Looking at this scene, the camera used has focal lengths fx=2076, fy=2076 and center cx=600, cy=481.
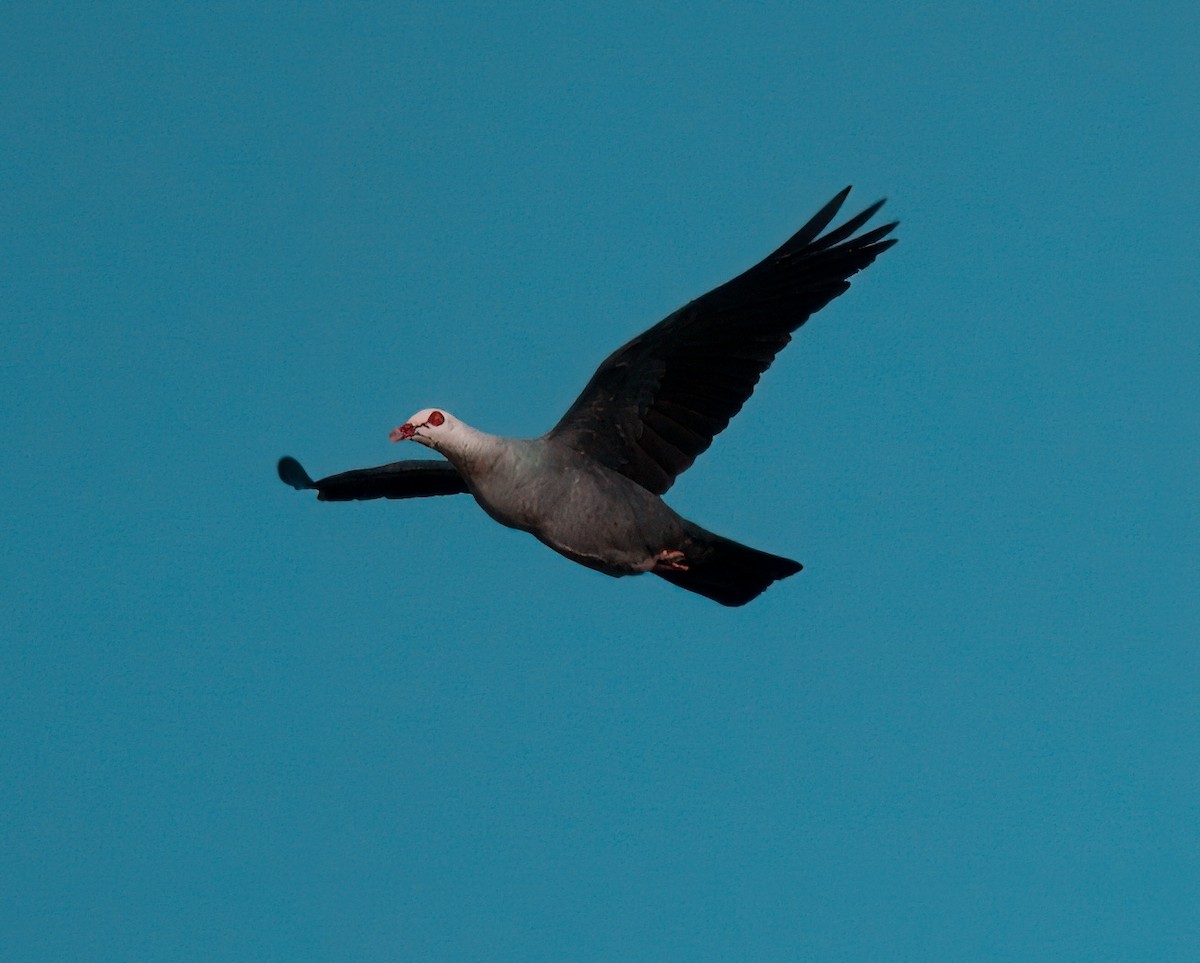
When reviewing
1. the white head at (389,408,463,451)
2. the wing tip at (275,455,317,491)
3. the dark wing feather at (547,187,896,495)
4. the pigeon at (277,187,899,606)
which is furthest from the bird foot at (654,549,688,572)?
the wing tip at (275,455,317,491)

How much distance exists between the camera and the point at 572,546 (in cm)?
1328

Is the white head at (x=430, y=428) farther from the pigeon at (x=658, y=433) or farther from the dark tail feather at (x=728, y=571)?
the dark tail feather at (x=728, y=571)

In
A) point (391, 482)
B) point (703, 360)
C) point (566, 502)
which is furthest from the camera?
point (391, 482)

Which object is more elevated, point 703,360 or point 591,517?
point 703,360

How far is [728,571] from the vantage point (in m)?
14.2

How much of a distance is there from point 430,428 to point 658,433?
1592mm

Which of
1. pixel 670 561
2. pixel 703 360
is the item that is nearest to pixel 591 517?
pixel 670 561

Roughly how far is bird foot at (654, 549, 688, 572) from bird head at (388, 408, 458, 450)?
1629mm

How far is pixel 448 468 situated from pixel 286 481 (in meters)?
1.79

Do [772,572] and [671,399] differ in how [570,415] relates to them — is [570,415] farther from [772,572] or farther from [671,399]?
[772,572]

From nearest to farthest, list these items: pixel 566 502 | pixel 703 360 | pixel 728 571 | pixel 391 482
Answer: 1. pixel 566 502
2. pixel 703 360
3. pixel 728 571
4. pixel 391 482

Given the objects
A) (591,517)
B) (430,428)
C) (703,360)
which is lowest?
(591,517)

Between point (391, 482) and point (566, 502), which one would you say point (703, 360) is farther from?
point (391, 482)

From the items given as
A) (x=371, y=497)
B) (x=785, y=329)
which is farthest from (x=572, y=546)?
(x=371, y=497)
